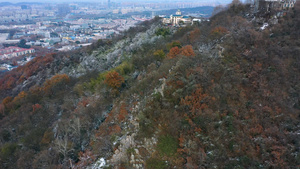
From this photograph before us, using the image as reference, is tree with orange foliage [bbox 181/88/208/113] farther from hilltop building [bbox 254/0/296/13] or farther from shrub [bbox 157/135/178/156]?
hilltop building [bbox 254/0/296/13]

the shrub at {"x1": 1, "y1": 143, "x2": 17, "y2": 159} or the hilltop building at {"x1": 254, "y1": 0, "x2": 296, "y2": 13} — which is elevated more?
the hilltop building at {"x1": 254, "y1": 0, "x2": 296, "y2": 13}

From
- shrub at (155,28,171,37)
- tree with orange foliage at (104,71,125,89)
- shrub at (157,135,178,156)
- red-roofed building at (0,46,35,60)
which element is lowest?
red-roofed building at (0,46,35,60)

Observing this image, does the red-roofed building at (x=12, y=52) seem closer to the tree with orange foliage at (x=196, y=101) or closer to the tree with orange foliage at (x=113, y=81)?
the tree with orange foliage at (x=113, y=81)

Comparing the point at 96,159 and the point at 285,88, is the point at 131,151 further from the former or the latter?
the point at 285,88

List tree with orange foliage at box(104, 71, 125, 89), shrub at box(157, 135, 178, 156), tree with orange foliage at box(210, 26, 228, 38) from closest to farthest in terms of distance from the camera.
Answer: shrub at box(157, 135, 178, 156)
tree with orange foliage at box(104, 71, 125, 89)
tree with orange foliage at box(210, 26, 228, 38)

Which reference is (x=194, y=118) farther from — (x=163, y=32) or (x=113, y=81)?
(x=163, y=32)

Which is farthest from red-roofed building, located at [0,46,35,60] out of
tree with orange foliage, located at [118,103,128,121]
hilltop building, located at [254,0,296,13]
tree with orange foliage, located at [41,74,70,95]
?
hilltop building, located at [254,0,296,13]

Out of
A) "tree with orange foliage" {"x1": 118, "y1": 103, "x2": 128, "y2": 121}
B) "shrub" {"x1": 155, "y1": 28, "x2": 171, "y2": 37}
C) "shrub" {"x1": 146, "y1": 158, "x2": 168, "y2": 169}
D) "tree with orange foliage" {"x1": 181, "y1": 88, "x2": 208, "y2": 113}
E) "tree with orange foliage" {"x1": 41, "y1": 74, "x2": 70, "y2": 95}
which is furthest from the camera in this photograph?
"shrub" {"x1": 155, "y1": 28, "x2": 171, "y2": 37}

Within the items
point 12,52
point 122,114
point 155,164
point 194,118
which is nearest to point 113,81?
point 122,114

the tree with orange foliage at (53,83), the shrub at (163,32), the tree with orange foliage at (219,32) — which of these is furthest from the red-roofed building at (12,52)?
the tree with orange foliage at (219,32)
